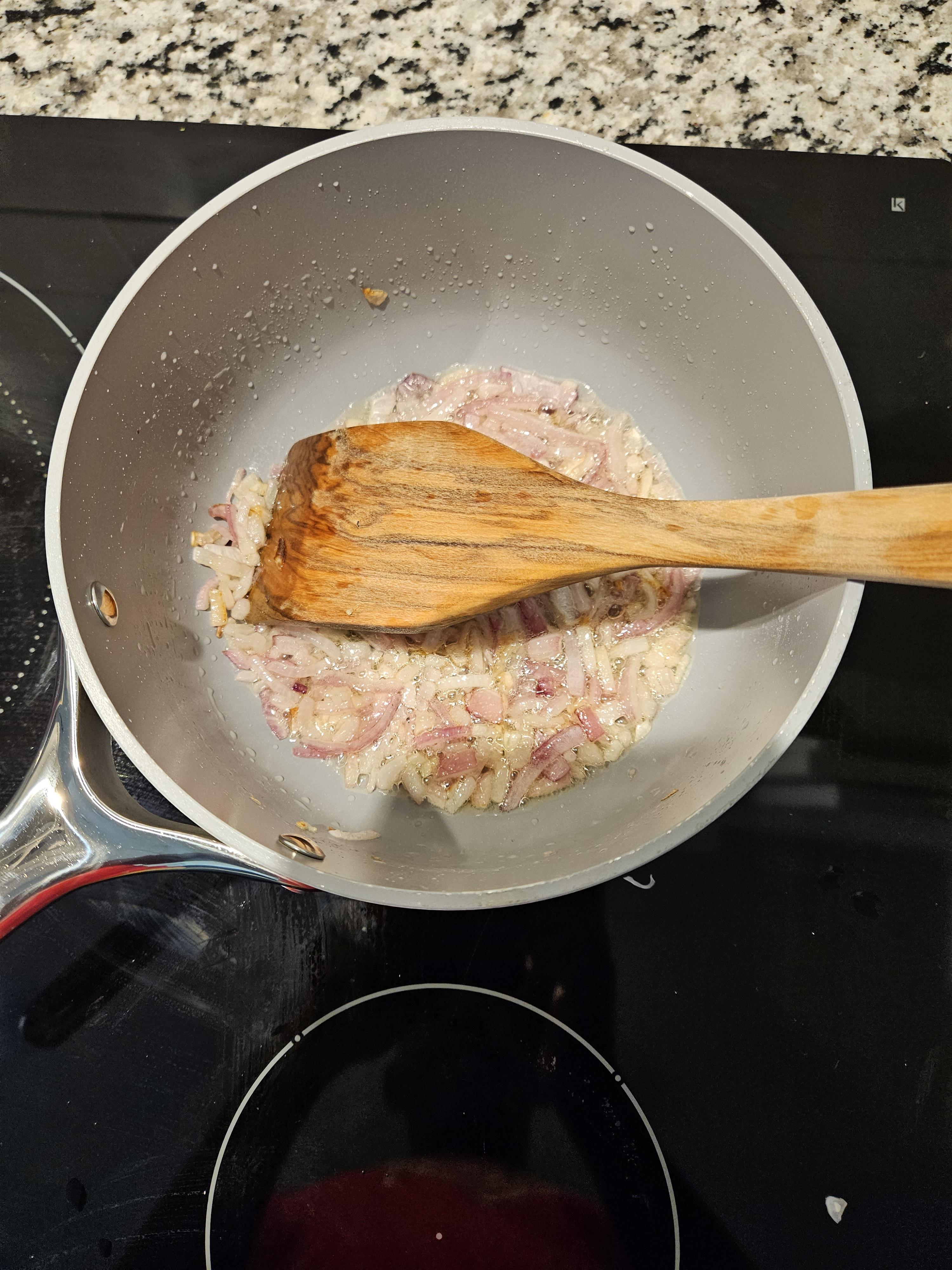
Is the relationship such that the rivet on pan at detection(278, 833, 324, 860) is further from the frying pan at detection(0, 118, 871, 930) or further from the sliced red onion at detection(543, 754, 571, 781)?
the sliced red onion at detection(543, 754, 571, 781)

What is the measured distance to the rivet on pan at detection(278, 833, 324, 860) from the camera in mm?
972

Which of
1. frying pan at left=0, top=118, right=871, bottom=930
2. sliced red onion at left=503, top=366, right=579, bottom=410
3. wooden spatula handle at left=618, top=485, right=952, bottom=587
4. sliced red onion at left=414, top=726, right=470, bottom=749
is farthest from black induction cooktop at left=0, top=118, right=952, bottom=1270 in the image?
sliced red onion at left=503, top=366, right=579, bottom=410

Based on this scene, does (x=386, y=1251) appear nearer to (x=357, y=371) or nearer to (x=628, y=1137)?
(x=628, y=1137)

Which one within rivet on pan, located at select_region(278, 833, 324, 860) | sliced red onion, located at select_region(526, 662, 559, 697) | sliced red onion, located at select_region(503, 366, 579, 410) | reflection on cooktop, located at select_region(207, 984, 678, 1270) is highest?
sliced red onion, located at select_region(503, 366, 579, 410)

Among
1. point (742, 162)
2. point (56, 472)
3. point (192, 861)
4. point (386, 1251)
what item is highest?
point (742, 162)

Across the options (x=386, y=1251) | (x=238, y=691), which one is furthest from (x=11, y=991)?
(x=386, y=1251)

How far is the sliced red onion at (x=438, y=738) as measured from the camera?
129 centimetres

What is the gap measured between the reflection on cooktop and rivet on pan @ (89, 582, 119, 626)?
664mm

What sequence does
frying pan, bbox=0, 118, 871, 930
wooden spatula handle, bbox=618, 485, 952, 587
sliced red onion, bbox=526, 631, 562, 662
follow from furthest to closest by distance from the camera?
sliced red onion, bbox=526, 631, 562, 662 < frying pan, bbox=0, 118, 871, 930 < wooden spatula handle, bbox=618, 485, 952, 587

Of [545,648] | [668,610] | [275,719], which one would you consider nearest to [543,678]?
[545,648]

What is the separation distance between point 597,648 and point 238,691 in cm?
64

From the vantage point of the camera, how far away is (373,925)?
3.76 ft

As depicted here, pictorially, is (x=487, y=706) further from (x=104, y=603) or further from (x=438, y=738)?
(x=104, y=603)

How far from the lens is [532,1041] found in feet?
3.62
